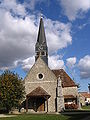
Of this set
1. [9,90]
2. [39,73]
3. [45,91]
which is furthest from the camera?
[39,73]

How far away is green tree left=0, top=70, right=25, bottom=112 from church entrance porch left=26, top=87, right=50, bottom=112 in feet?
14.2

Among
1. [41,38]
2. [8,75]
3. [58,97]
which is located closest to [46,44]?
[41,38]

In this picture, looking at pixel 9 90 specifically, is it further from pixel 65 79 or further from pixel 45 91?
pixel 65 79

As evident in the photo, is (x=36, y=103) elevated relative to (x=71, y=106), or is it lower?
elevated

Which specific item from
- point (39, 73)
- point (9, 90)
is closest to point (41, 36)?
point (39, 73)

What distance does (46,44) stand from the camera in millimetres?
52438

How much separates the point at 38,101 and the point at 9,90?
8.13 metres

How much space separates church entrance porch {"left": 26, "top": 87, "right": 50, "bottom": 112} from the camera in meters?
32.2

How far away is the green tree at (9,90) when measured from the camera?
26953 millimetres

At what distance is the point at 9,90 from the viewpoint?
27.0m

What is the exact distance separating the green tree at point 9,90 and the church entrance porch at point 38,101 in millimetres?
4339

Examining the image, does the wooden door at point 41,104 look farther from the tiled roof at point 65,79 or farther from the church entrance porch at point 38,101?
the tiled roof at point 65,79

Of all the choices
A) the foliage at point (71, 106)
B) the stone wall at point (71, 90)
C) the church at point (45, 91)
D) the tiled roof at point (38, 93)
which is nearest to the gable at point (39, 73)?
the church at point (45, 91)

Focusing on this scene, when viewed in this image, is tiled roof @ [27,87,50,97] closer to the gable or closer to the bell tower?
the gable
